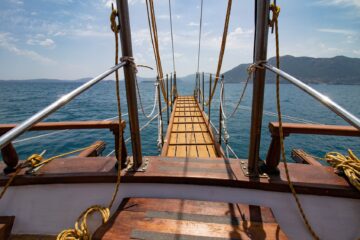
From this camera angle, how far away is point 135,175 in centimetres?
175

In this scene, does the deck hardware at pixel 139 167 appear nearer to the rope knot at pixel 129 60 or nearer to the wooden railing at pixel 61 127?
the wooden railing at pixel 61 127

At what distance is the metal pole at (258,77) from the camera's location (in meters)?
1.44

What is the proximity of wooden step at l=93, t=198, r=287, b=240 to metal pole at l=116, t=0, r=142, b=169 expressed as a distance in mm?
472

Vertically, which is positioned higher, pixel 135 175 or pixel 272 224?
pixel 135 175

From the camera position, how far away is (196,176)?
171cm

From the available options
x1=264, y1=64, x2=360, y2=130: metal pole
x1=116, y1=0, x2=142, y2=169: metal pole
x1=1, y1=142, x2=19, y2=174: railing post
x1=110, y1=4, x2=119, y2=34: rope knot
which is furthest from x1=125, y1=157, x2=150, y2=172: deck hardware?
x1=264, y1=64, x2=360, y2=130: metal pole

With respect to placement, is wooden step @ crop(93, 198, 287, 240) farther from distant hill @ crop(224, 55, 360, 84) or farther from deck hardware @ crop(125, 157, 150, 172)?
distant hill @ crop(224, 55, 360, 84)

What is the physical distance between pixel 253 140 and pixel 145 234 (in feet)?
3.85

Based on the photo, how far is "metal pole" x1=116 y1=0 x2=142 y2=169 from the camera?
1533 mm

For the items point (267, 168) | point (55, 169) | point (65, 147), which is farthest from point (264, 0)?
point (65, 147)

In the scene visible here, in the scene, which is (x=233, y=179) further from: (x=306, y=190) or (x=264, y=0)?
(x=264, y=0)

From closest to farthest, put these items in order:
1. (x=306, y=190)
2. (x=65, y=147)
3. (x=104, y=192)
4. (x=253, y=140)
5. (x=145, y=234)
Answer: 1. (x=145, y=234)
2. (x=306, y=190)
3. (x=253, y=140)
4. (x=104, y=192)
5. (x=65, y=147)

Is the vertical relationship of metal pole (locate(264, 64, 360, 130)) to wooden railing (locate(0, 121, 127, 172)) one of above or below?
above

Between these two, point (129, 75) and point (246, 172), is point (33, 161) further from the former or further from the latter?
point (246, 172)
